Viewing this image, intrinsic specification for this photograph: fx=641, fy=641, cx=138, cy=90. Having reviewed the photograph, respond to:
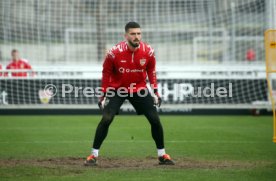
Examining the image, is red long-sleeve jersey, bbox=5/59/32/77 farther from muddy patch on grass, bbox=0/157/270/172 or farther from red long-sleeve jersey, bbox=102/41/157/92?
red long-sleeve jersey, bbox=102/41/157/92

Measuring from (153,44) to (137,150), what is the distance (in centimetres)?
1244

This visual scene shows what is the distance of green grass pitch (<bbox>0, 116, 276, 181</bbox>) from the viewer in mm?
8609

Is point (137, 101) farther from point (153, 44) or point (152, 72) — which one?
point (153, 44)

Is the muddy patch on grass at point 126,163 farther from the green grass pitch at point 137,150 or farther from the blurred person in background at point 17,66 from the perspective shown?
the blurred person in background at point 17,66

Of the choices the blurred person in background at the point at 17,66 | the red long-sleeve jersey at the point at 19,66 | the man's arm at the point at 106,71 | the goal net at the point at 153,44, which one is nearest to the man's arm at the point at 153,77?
the man's arm at the point at 106,71

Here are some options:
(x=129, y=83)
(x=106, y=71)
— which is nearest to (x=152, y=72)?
(x=129, y=83)

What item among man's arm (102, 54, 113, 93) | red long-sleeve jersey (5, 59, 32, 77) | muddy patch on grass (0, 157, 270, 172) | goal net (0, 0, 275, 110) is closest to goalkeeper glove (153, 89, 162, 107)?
man's arm (102, 54, 113, 93)

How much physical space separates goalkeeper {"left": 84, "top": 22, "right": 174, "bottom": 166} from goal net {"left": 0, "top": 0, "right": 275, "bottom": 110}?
10.3m

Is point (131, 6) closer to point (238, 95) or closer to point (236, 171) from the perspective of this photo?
point (238, 95)

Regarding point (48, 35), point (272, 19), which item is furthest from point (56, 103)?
point (272, 19)

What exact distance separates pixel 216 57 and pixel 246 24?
8.62 feet

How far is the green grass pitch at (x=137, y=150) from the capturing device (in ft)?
28.2

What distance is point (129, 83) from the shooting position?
969cm

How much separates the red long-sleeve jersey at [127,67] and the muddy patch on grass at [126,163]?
3.72 ft
